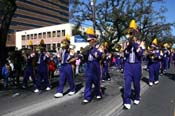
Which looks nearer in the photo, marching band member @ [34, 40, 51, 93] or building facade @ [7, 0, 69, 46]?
marching band member @ [34, 40, 51, 93]

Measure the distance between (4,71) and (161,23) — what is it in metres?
44.0

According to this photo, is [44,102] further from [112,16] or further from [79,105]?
[112,16]

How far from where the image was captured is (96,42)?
1127cm

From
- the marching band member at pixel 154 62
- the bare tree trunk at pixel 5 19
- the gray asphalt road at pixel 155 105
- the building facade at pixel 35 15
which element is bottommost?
the gray asphalt road at pixel 155 105

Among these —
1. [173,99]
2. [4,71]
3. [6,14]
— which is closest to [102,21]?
[6,14]

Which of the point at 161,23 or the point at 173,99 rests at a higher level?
the point at 161,23

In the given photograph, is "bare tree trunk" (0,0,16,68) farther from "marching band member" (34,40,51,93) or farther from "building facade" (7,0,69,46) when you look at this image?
"building facade" (7,0,69,46)

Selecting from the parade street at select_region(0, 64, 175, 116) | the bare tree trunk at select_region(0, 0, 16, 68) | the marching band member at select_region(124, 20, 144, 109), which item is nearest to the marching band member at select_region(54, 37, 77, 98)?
the parade street at select_region(0, 64, 175, 116)

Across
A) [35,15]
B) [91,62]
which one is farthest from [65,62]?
[35,15]

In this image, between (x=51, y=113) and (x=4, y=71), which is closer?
(x=51, y=113)

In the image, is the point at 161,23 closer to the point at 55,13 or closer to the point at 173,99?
the point at 173,99

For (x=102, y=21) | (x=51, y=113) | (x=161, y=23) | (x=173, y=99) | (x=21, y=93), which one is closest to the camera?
(x=51, y=113)

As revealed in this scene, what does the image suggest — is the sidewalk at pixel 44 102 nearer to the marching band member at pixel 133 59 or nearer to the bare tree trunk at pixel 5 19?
the marching band member at pixel 133 59

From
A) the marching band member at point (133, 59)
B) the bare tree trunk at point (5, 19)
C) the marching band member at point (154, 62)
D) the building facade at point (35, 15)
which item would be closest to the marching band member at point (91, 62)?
the marching band member at point (133, 59)
